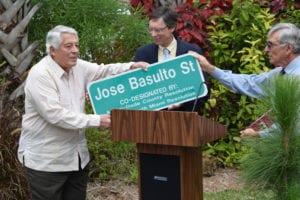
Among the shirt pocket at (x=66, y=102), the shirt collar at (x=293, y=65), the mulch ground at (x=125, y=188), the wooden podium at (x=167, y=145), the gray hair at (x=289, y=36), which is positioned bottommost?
the mulch ground at (x=125, y=188)

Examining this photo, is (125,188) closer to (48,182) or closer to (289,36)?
(48,182)

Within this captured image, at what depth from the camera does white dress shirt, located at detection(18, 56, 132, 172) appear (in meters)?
4.09

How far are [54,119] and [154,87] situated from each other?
670 millimetres

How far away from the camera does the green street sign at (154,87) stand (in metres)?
4.08

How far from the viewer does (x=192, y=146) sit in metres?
3.52

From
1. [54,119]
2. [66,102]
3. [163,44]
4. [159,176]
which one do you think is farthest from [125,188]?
[159,176]

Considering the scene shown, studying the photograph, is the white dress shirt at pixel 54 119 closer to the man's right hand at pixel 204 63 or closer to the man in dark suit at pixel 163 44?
the man in dark suit at pixel 163 44

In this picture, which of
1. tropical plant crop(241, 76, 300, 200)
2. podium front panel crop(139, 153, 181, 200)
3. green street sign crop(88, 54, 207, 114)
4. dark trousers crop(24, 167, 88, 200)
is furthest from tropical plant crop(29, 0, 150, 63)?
tropical plant crop(241, 76, 300, 200)

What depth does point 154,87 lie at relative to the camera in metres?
4.11

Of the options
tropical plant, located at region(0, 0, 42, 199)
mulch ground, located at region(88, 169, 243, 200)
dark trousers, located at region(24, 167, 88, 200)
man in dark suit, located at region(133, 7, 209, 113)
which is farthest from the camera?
tropical plant, located at region(0, 0, 42, 199)

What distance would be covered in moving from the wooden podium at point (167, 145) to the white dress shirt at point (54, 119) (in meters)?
0.43

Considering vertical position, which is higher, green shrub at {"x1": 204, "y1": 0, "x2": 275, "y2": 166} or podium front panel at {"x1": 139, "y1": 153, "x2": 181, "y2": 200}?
green shrub at {"x1": 204, "y1": 0, "x2": 275, "y2": 166}

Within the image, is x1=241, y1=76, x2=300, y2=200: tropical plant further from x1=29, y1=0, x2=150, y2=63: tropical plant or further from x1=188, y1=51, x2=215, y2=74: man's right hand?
x1=29, y1=0, x2=150, y2=63: tropical plant

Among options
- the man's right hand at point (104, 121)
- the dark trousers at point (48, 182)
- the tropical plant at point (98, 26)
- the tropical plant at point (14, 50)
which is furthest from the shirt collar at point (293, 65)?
the tropical plant at point (98, 26)
